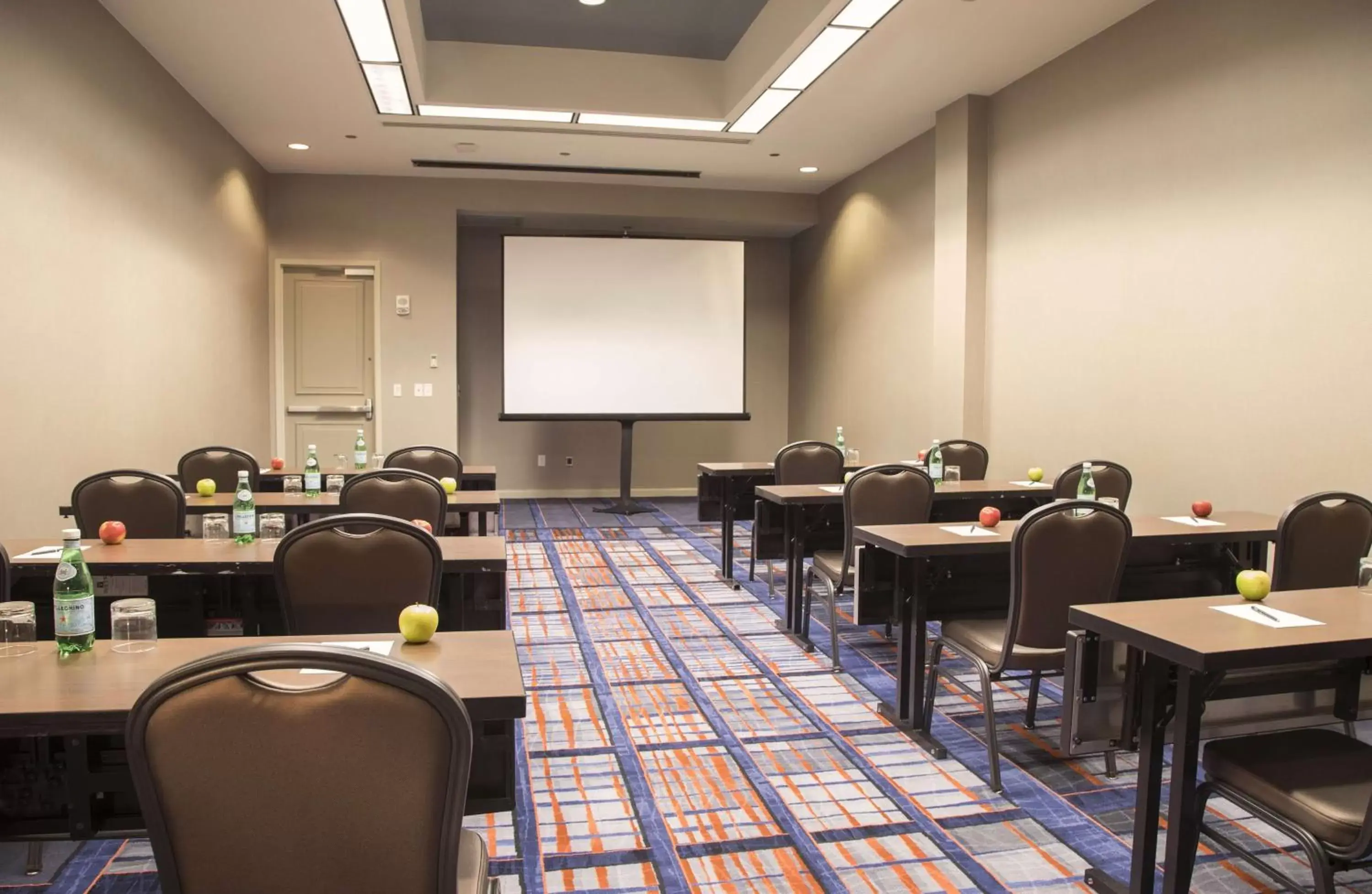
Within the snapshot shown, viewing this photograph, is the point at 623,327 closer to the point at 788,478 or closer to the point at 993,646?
the point at 788,478

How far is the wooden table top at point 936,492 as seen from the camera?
14.2ft

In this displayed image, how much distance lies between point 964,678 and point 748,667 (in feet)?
3.00

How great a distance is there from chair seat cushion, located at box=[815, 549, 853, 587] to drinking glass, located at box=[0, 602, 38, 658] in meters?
3.01

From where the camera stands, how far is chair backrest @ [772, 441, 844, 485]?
17.0 feet

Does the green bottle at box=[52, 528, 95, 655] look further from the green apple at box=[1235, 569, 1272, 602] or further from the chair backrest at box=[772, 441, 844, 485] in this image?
the chair backrest at box=[772, 441, 844, 485]

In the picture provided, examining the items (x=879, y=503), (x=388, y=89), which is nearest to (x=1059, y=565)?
(x=879, y=503)

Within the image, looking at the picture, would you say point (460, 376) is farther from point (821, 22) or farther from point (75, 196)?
point (821, 22)

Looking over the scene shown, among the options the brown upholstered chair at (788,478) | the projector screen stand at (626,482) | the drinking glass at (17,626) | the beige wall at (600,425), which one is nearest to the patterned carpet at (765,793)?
the brown upholstered chair at (788,478)

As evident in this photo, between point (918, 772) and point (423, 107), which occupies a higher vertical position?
point (423, 107)

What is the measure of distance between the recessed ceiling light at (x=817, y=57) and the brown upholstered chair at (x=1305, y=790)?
13.6 feet

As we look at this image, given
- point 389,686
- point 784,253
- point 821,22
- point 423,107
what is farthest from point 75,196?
point 784,253

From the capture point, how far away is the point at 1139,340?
5012mm

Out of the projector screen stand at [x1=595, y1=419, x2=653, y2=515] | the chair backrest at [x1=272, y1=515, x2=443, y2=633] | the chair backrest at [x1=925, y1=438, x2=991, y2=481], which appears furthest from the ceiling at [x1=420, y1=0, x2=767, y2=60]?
the chair backrest at [x1=272, y1=515, x2=443, y2=633]

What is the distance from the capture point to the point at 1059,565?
2.73m
